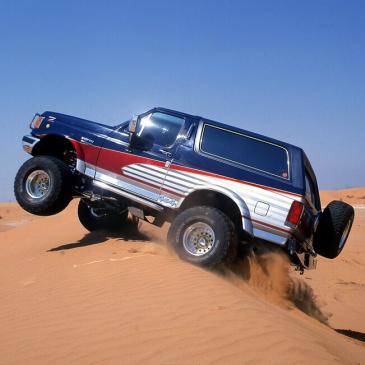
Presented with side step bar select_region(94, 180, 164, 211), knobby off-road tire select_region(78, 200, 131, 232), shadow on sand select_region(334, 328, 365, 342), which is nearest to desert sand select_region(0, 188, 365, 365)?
shadow on sand select_region(334, 328, 365, 342)

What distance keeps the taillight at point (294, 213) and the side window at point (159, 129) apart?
78.5 inches

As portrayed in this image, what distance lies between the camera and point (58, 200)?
22.9 feet

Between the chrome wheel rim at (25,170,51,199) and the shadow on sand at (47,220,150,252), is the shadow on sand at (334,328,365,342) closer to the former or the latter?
the shadow on sand at (47,220,150,252)

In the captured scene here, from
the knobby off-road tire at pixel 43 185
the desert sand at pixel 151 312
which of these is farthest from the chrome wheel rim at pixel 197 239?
the knobby off-road tire at pixel 43 185

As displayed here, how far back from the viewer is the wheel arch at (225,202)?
6035 millimetres

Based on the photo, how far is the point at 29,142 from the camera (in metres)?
7.58

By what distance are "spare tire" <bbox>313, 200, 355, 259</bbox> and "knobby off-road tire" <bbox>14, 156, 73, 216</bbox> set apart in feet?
11.9

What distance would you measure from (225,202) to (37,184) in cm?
289

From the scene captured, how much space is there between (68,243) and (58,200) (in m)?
1.61

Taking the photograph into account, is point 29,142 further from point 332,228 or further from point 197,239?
point 332,228

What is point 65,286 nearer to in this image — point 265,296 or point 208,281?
point 208,281

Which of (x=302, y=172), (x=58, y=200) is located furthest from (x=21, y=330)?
(x=302, y=172)

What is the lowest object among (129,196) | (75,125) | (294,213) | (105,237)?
(105,237)

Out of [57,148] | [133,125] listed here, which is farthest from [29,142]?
[133,125]
